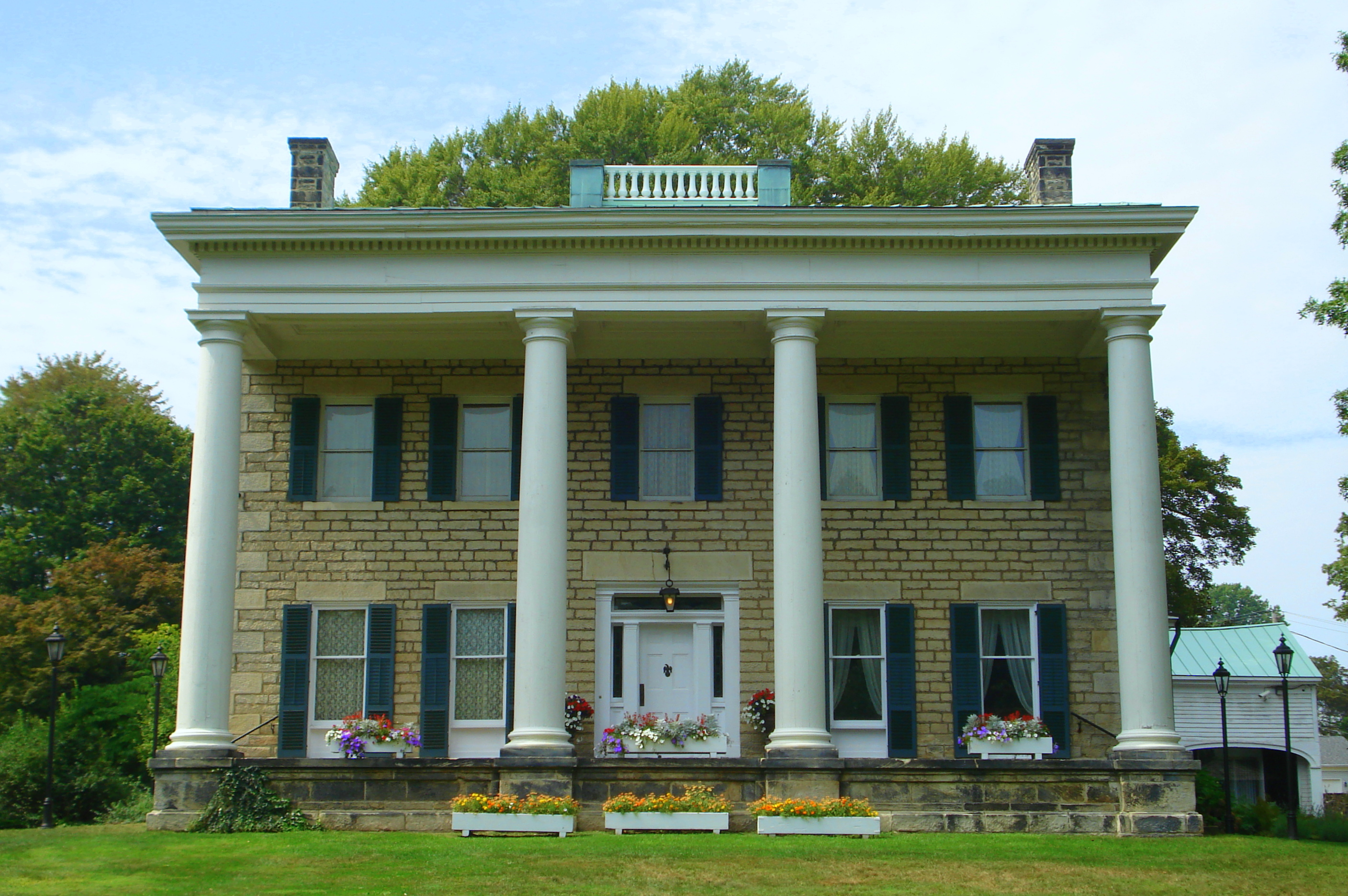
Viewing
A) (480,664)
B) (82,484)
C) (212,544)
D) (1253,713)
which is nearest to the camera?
(212,544)

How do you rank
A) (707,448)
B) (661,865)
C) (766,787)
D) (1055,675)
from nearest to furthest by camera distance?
(661,865) < (766,787) < (1055,675) < (707,448)

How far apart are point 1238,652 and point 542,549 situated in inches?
908

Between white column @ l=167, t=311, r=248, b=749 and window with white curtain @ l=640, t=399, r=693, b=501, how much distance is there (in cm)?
598

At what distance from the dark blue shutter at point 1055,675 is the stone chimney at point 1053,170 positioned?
21.4 ft

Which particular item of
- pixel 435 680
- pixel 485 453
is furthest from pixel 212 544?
pixel 485 453

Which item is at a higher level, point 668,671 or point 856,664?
point 856,664

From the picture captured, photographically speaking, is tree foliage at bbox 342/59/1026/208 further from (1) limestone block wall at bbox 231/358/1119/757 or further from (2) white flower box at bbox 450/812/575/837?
(2) white flower box at bbox 450/812/575/837

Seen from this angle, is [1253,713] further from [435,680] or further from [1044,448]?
[435,680]

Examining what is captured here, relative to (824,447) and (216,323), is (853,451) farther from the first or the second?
(216,323)

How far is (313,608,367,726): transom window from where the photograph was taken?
19.6 m

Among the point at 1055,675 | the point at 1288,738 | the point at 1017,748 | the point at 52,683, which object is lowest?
the point at 1017,748

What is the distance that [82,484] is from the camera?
42.8 m

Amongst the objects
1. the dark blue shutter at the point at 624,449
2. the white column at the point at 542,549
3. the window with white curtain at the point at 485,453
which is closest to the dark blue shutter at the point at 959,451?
the dark blue shutter at the point at 624,449

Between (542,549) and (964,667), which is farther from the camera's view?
(964,667)
